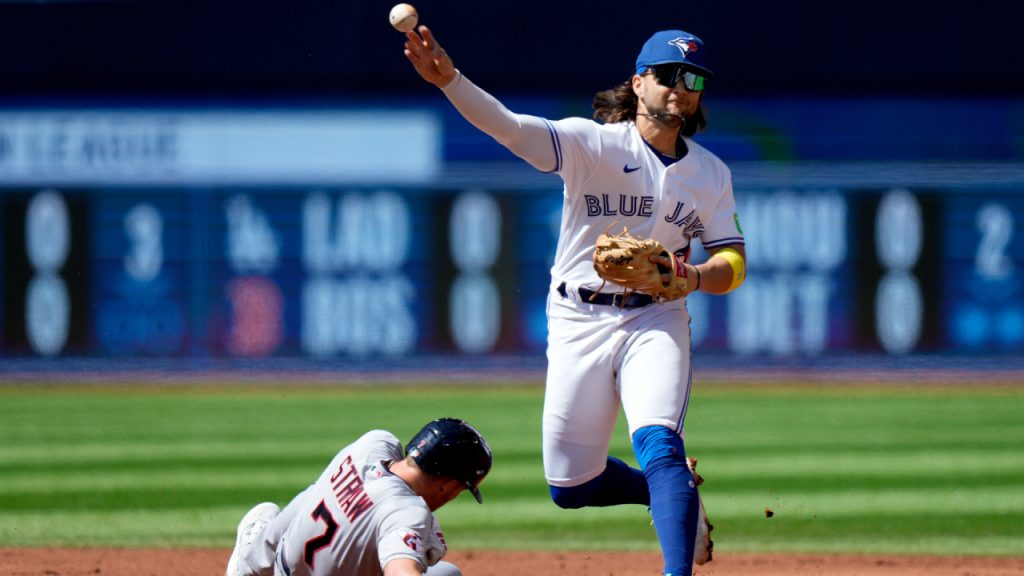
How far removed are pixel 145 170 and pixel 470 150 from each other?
3.10 metres

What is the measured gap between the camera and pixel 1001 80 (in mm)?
13102

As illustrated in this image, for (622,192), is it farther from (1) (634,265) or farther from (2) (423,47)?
(2) (423,47)

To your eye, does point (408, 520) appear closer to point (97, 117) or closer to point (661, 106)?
point (661, 106)

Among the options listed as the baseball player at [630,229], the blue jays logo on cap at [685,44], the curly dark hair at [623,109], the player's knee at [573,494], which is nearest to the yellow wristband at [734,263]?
the baseball player at [630,229]

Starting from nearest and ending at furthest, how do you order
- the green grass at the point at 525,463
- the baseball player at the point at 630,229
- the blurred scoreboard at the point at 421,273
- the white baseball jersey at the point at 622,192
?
the baseball player at the point at 630,229
the white baseball jersey at the point at 622,192
the green grass at the point at 525,463
the blurred scoreboard at the point at 421,273

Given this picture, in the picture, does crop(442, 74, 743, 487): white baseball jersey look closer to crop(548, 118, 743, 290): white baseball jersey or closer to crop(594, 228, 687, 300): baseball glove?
crop(548, 118, 743, 290): white baseball jersey

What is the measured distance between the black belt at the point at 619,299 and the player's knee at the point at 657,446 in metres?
0.40

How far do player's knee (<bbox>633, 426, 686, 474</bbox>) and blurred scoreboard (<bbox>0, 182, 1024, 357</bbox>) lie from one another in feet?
29.2

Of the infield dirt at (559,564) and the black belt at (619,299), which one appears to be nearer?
the black belt at (619,299)

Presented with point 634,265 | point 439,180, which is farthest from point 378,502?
point 439,180

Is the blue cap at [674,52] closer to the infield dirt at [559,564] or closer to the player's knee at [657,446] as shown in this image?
the player's knee at [657,446]

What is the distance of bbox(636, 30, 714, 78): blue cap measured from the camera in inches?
163

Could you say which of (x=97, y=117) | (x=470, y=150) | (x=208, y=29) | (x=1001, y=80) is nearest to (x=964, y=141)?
(x=1001, y=80)

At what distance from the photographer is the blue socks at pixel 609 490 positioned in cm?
432
